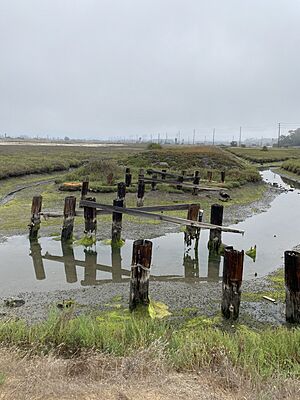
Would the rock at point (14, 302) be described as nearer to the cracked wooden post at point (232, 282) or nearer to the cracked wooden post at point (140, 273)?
A: the cracked wooden post at point (140, 273)

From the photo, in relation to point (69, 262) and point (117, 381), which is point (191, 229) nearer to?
point (69, 262)

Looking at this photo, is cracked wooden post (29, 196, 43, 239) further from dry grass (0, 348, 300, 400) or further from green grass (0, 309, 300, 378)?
dry grass (0, 348, 300, 400)

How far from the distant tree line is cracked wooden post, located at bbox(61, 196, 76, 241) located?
159408mm

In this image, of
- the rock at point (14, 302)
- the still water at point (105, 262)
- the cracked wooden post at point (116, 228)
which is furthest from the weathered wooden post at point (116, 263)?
the rock at point (14, 302)

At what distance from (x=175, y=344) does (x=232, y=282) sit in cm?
276

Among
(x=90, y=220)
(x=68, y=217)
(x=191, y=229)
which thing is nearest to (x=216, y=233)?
(x=191, y=229)

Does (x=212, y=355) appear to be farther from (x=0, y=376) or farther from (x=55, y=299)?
(x=55, y=299)

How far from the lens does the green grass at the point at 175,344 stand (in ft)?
16.1

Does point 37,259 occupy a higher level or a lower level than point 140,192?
lower

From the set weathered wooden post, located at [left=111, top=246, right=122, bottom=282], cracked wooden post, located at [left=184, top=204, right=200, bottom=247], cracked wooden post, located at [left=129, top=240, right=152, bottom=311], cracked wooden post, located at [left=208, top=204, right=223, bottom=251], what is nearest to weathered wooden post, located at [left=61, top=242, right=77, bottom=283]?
weathered wooden post, located at [left=111, top=246, right=122, bottom=282]

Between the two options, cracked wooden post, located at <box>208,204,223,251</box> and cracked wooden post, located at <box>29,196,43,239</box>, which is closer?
cracked wooden post, located at <box>208,204,223,251</box>

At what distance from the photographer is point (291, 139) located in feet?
547

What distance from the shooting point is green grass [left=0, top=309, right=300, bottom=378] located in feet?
16.1

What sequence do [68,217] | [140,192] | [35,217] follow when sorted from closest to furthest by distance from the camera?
[68,217] → [35,217] → [140,192]
